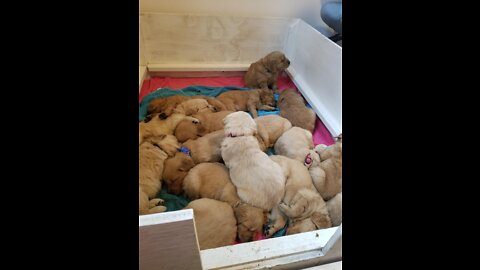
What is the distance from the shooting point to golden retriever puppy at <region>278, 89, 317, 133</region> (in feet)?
7.23

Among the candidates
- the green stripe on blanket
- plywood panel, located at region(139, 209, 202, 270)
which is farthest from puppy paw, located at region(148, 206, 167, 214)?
the green stripe on blanket

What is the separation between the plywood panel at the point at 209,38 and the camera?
272 cm

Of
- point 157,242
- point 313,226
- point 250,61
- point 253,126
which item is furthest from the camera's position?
point 250,61

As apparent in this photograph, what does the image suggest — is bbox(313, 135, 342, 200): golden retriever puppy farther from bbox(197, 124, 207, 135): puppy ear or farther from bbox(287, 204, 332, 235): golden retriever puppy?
bbox(197, 124, 207, 135): puppy ear

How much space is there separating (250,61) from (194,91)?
2.52 feet

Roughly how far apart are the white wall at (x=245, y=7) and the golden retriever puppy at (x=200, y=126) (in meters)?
1.27

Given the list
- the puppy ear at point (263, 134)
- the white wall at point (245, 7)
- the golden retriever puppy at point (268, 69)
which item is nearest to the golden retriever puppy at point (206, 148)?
the puppy ear at point (263, 134)

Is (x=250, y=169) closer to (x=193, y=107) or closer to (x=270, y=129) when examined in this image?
(x=270, y=129)

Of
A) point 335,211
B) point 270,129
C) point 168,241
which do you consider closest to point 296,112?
point 270,129
